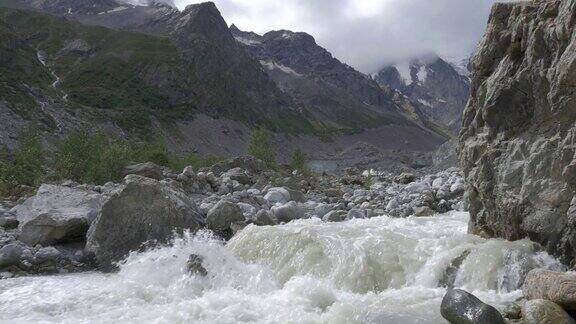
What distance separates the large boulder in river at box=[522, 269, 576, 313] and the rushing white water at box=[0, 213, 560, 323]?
22.1 inches

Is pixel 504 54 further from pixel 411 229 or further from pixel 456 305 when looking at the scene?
pixel 456 305

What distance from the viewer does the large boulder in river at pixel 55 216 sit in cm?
1828

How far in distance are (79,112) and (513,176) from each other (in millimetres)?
127718

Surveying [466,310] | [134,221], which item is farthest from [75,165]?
[466,310]

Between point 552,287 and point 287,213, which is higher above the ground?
point 287,213

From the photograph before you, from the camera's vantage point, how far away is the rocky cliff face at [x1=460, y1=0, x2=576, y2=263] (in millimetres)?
12430

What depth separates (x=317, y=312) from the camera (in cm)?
1166

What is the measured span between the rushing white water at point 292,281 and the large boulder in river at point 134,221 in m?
0.79

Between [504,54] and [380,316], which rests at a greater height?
[504,54]

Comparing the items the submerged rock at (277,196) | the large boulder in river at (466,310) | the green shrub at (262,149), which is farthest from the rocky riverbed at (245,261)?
the green shrub at (262,149)

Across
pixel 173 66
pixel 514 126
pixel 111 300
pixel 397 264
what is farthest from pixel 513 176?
pixel 173 66

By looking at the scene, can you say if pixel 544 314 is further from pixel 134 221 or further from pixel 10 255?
pixel 10 255

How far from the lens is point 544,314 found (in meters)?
9.52

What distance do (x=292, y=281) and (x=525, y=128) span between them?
7678 millimetres
